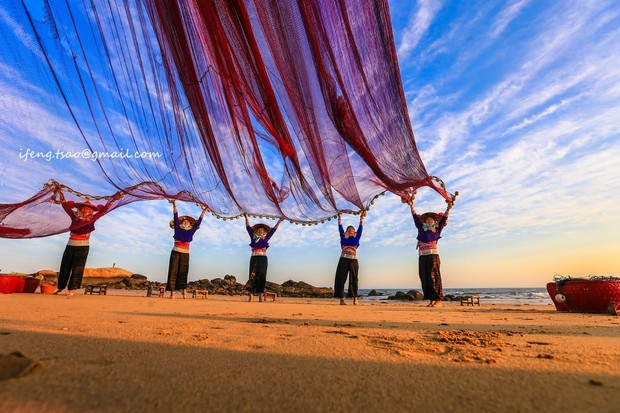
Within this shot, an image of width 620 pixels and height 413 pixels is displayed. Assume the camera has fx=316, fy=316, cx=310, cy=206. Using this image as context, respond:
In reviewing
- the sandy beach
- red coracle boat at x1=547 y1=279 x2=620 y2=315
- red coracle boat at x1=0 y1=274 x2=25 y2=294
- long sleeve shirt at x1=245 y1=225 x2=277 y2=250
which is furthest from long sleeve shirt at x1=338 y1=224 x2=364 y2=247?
red coracle boat at x1=0 y1=274 x2=25 y2=294

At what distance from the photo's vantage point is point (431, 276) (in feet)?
29.7

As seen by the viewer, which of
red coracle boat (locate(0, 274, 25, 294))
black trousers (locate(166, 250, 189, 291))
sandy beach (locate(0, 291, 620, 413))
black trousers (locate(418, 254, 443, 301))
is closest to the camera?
sandy beach (locate(0, 291, 620, 413))

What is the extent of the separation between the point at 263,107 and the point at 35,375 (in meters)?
4.23

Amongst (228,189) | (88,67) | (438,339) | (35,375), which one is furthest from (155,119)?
(438,339)

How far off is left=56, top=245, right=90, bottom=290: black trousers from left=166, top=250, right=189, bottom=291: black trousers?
2.36 meters

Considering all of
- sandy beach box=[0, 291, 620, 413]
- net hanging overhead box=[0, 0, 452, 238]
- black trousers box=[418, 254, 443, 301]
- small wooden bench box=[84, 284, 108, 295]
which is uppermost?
net hanging overhead box=[0, 0, 452, 238]

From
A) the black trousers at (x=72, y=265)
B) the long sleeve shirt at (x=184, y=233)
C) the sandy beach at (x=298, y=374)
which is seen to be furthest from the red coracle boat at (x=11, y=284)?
the sandy beach at (x=298, y=374)

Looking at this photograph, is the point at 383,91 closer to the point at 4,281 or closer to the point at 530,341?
the point at 530,341

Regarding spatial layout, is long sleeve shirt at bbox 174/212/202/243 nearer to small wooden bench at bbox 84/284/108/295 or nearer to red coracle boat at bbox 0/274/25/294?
small wooden bench at bbox 84/284/108/295

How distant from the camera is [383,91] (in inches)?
181

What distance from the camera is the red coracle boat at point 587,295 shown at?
6.14 meters

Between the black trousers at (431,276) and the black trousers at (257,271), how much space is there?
5019 mm

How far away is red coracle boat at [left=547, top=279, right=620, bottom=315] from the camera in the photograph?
242 inches

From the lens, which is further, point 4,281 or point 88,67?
point 4,281
